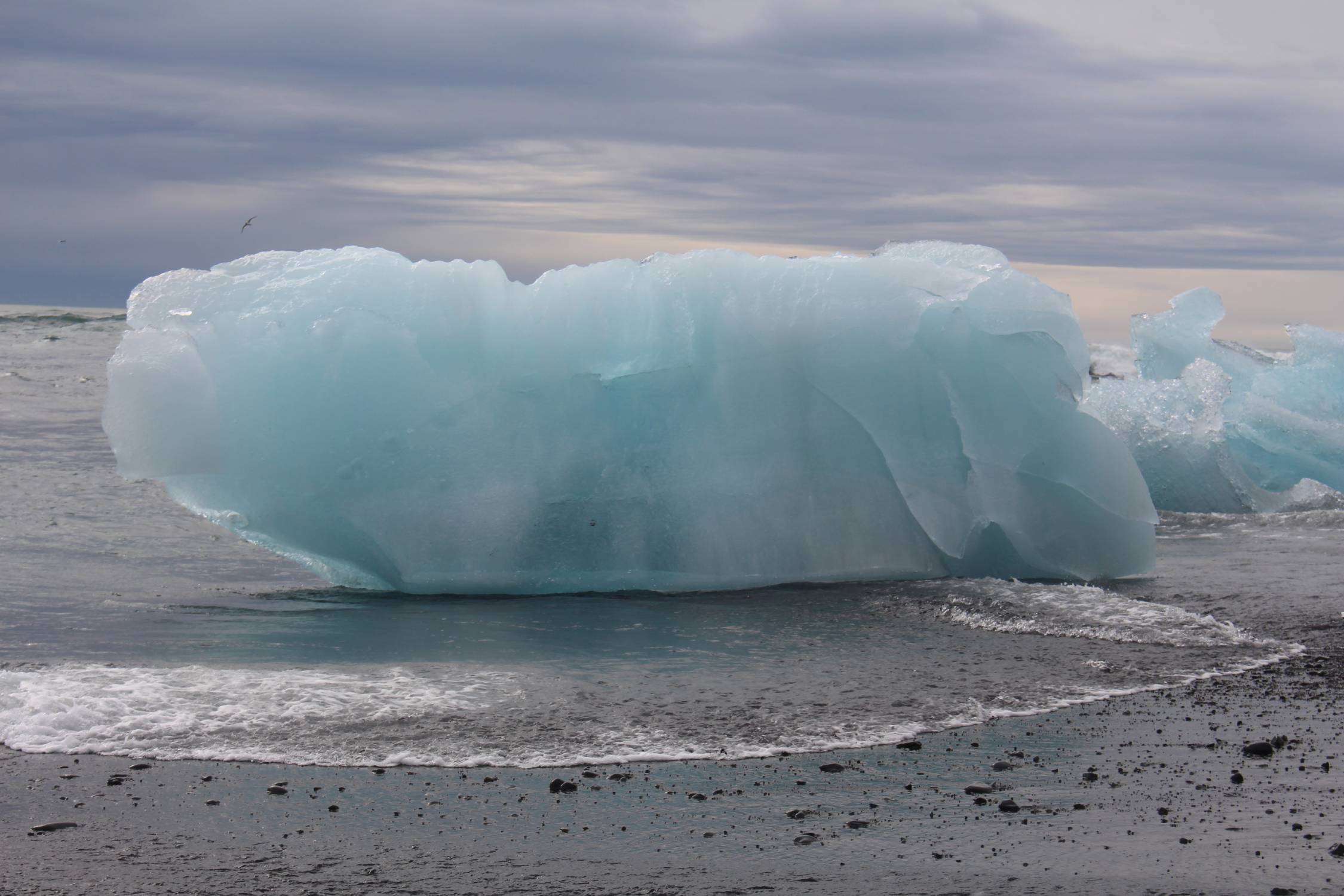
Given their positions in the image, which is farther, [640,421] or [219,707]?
[640,421]

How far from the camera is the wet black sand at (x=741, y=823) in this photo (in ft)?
12.6

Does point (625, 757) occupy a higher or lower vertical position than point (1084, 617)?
lower

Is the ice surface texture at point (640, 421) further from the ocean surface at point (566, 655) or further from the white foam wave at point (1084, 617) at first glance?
the white foam wave at point (1084, 617)

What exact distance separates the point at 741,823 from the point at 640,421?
5124mm

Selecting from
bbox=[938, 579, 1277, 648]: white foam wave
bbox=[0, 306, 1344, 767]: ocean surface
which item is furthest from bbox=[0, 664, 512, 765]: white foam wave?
bbox=[938, 579, 1277, 648]: white foam wave

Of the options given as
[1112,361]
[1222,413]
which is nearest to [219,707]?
[1222,413]

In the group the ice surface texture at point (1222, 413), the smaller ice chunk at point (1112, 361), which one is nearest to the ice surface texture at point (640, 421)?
the ice surface texture at point (1222, 413)

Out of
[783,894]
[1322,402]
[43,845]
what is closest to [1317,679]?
[783,894]

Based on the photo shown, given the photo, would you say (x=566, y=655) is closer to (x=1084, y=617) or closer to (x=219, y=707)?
(x=219, y=707)

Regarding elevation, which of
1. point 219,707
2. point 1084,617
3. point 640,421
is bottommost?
point 219,707

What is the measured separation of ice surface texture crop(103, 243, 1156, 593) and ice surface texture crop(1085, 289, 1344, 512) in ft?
16.9

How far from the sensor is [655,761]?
5082mm

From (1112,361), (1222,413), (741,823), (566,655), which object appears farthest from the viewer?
(1112,361)

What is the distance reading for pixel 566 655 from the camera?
23.0 feet
